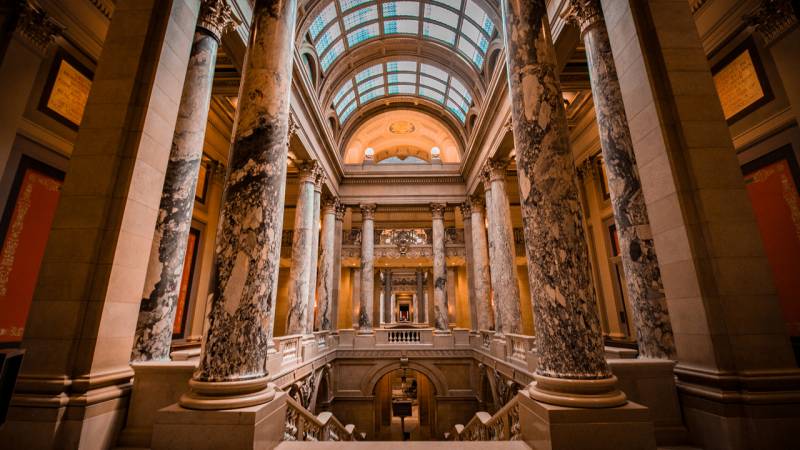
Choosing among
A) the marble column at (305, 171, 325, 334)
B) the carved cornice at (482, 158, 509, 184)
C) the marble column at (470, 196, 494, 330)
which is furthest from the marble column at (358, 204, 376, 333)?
the carved cornice at (482, 158, 509, 184)

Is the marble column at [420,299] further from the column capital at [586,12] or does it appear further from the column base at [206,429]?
the column base at [206,429]

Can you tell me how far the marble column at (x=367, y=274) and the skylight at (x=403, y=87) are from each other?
17.9 ft

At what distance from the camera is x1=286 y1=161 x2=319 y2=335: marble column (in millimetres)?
10797

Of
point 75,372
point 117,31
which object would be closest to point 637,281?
point 75,372

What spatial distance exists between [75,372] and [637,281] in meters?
6.65

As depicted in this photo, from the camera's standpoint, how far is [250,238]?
3430 mm

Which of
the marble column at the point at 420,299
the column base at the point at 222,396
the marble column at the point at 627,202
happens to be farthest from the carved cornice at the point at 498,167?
the marble column at the point at 420,299

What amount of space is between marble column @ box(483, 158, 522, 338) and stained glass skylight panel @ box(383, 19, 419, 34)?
7.18 meters

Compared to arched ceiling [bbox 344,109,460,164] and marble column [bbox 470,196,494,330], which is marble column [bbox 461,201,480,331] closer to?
marble column [bbox 470,196,494,330]

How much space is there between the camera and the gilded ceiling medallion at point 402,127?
63.3 feet

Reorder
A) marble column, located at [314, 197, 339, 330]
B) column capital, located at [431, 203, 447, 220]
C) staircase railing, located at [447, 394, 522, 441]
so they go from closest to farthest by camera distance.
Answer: staircase railing, located at [447, 394, 522, 441]
marble column, located at [314, 197, 339, 330]
column capital, located at [431, 203, 447, 220]

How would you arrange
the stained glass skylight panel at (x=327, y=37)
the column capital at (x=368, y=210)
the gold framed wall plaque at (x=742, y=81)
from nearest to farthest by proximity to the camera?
the gold framed wall plaque at (x=742, y=81)
the stained glass skylight panel at (x=327, y=37)
the column capital at (x=368, y=210)

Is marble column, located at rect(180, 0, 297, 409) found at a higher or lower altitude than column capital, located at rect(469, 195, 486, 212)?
lower

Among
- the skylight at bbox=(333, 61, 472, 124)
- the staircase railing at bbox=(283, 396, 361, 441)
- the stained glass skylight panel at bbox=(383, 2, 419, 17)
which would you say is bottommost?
the staircase railing at bbox=(283, 396, 361, 441)
